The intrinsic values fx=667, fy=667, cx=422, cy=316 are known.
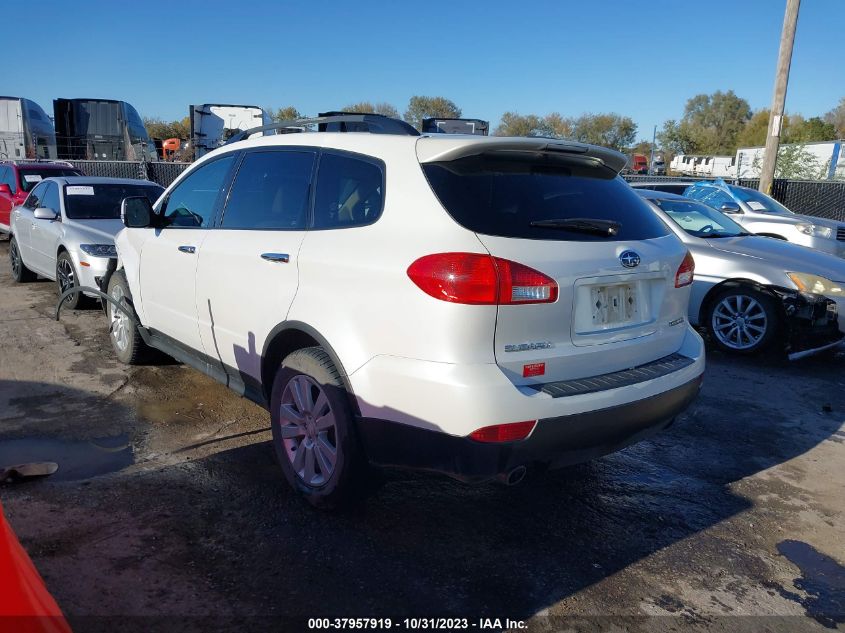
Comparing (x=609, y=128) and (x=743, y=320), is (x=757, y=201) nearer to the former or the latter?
(x=743, y=320)

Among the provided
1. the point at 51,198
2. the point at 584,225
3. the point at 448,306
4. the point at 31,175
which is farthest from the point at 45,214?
the point at 584,225

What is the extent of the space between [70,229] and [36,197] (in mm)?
2138

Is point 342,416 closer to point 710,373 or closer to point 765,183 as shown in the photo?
point 710,373

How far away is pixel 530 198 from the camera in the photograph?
303 centimetres

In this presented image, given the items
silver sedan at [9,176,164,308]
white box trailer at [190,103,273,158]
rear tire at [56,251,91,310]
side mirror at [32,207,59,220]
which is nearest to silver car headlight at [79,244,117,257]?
silver sedan at [9,176,164,308]

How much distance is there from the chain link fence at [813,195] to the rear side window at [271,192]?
14.4m

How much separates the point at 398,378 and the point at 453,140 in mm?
1106

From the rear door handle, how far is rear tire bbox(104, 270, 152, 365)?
235 centimetres

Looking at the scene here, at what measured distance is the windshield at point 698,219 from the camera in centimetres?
733

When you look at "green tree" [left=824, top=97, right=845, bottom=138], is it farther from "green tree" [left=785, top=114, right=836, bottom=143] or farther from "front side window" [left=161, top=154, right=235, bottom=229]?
"front side window" [left=161, top=154, right=235, bottom=229]

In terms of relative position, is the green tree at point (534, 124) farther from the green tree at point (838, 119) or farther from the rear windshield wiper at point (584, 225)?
the rear windshield wiper at point (584, 225)

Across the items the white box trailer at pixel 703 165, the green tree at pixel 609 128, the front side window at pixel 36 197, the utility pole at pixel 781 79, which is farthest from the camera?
the green tree at pixel 609 128

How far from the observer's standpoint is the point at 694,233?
7246 mm

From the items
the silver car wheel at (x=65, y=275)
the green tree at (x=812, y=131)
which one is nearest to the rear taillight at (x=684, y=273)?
the silver car wheel at (x=65, y=275)
